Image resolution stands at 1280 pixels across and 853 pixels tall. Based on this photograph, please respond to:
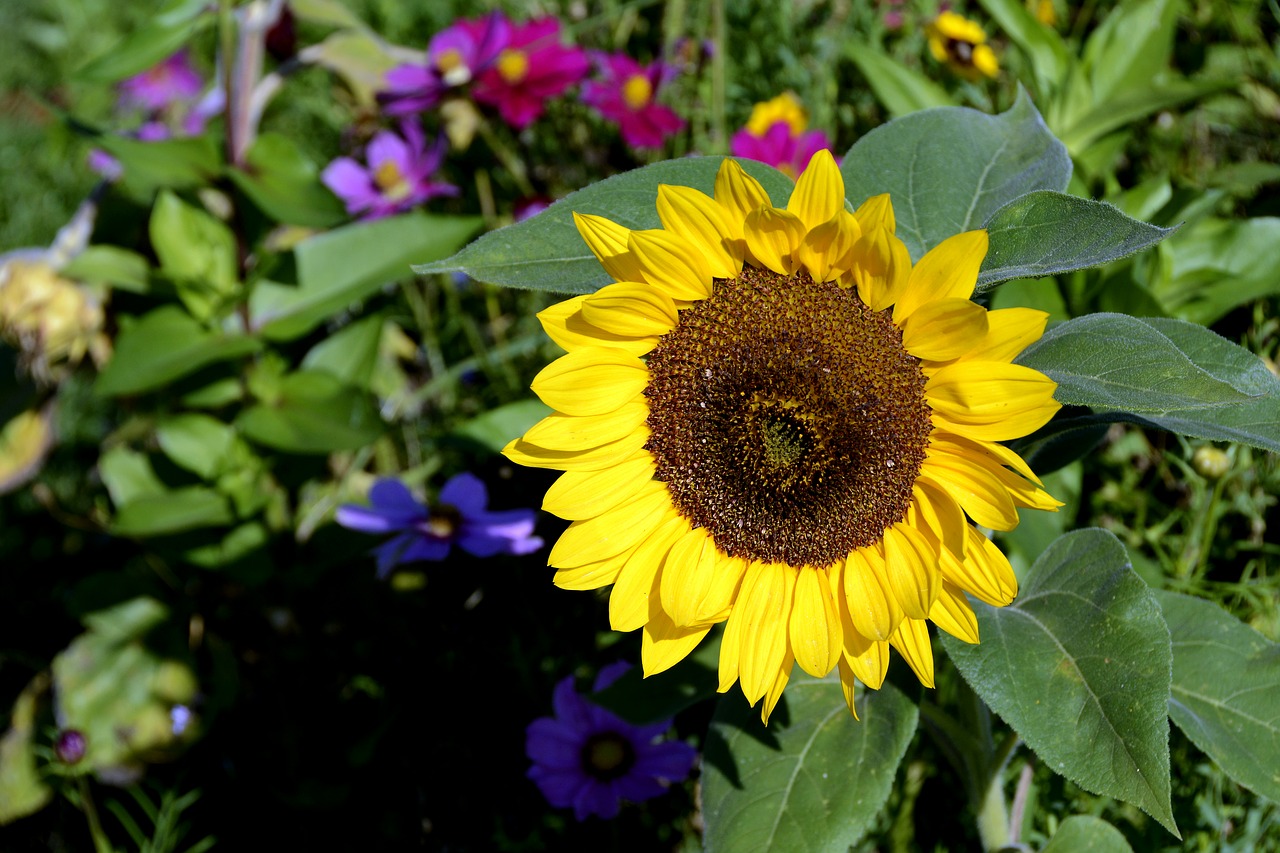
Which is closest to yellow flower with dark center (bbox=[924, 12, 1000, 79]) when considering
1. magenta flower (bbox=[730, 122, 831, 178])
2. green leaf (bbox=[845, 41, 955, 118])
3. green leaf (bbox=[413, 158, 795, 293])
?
green leaf (bbox=[845, 41, 955, 118])

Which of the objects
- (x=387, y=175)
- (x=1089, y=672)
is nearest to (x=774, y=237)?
(x=1089, y=672)

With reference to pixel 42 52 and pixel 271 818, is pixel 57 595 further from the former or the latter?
pixel 42 52

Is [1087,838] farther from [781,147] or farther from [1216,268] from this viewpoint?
[781,147]

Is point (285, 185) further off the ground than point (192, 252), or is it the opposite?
point (285, 185)

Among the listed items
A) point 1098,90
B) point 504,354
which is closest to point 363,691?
point 504,354

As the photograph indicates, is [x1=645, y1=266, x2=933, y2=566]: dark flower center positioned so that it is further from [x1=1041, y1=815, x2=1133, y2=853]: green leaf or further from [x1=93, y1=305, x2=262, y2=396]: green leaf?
[x1=93, y1=305, x2=262, y2=396]: green leaf
